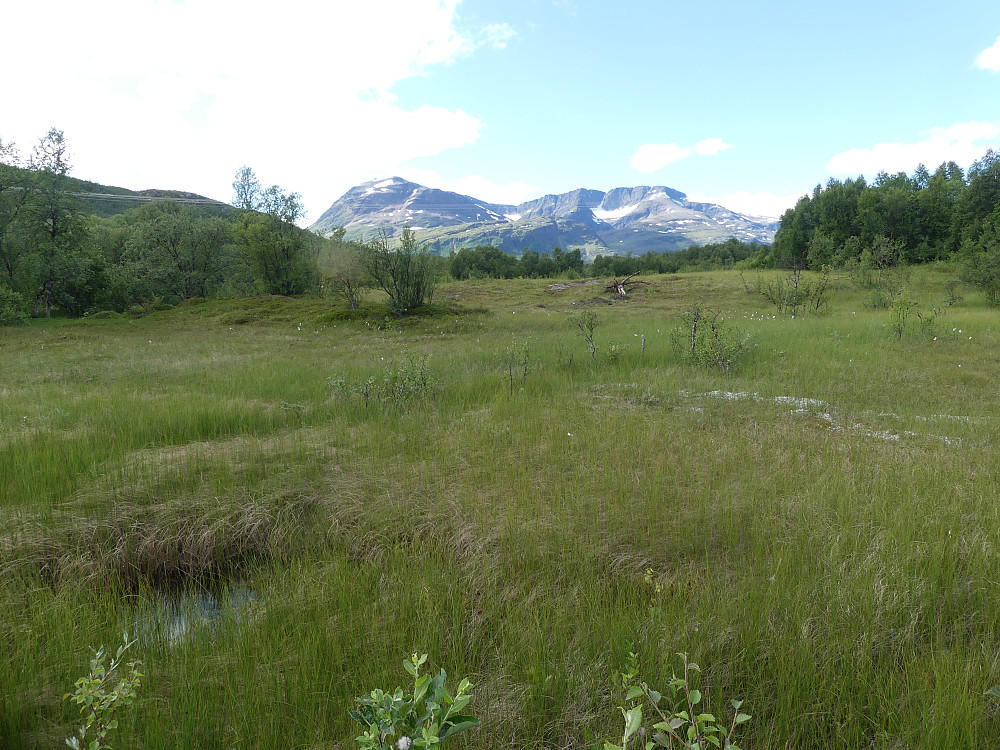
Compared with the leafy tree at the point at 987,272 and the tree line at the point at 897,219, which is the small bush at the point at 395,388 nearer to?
the leafy tree at the point at 987,272

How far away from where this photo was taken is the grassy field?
239cm

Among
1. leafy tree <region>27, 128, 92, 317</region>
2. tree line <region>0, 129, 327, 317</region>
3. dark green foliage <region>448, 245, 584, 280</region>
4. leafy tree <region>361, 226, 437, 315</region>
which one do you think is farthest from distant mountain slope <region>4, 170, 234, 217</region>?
leafy tree <region>361, 226, 437, 315</region>

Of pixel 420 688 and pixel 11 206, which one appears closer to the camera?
pixel 420 688

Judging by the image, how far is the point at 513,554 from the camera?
12.4ft

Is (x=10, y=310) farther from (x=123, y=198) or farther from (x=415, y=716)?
(x=123, y=198)

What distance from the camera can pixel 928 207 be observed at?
60656 mm

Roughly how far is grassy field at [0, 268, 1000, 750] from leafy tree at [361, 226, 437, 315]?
1562cm

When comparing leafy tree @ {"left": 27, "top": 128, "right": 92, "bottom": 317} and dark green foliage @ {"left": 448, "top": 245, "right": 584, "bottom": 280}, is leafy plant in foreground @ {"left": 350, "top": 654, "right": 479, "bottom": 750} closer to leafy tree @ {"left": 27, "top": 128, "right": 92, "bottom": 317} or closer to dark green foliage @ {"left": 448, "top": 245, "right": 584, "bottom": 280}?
leafy tree @ {"left": 27, "top": 128, "right": 92, "bottom": 317}

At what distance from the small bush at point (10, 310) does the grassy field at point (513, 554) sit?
762 inches

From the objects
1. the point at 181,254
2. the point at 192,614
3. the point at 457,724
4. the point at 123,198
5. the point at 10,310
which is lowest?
the point at 192,614

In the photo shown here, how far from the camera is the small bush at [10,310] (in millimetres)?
22016

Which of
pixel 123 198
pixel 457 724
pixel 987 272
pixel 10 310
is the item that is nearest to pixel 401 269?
pixel 10 310

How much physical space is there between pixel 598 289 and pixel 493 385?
31336 mm

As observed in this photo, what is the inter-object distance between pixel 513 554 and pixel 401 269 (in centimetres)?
2187
